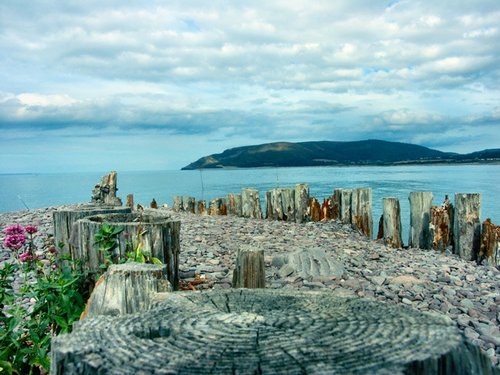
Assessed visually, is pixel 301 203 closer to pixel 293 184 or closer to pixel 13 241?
pixel 13 241

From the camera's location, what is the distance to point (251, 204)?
15.1 metres

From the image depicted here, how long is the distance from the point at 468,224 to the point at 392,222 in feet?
5.35

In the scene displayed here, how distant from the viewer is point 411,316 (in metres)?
2.40

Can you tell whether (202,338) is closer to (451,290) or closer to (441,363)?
(441,363)

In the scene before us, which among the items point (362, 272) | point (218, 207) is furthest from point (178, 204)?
point (362, 272)

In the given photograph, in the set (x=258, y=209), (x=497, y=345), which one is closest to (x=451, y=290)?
(x=497, y=345)

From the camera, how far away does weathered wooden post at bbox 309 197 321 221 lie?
1352 cm

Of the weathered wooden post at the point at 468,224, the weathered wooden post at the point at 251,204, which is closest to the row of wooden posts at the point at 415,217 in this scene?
the weathered wooden post at the point at 468,224

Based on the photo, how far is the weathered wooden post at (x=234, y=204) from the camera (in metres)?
15.7

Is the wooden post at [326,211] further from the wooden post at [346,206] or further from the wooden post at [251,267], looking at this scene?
the wooden post at [251,267]

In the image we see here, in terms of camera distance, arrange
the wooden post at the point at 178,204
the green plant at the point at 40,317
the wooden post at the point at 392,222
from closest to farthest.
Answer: the green plant at the point at 40,317, the wooden post at the point at 392,222, the wooden post at the point at 178,204

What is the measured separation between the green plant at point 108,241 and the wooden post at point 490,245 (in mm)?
8308

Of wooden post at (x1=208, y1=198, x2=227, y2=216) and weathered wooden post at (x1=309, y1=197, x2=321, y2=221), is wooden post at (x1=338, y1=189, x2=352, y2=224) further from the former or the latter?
wooden post at (x1=208, y1=198, x2=227, y2=216)

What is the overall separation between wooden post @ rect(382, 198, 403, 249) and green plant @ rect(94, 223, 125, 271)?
812 centimetres
